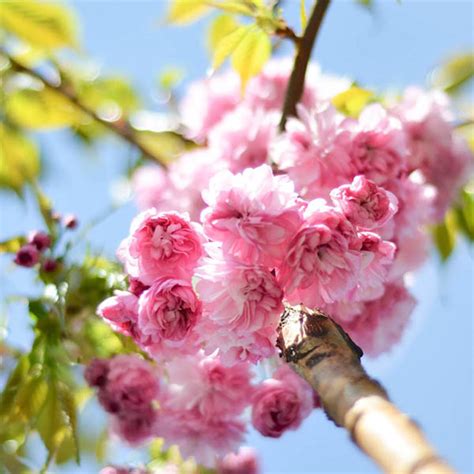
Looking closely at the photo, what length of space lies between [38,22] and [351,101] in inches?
23.4

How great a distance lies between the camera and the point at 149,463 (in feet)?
4.70

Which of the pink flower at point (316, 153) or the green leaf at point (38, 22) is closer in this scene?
the pink flower at point (316, 153)

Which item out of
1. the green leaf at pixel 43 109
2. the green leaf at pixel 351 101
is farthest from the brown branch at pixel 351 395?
the green leaf at pixel 43 109

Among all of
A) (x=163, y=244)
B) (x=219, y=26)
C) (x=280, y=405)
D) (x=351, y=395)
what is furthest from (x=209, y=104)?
(x=351, y=395)

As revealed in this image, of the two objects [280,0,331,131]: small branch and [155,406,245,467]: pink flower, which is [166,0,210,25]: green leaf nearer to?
[280,0,331,131]: small branch

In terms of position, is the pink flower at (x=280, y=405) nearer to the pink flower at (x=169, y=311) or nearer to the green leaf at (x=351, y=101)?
the pink flower at (x=169, y=311)

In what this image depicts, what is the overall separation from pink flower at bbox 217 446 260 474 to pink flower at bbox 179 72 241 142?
1.71 ft

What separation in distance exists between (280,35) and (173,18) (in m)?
0.30

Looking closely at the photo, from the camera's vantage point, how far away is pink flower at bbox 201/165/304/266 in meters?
0.73

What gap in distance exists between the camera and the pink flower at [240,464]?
136 centimetres

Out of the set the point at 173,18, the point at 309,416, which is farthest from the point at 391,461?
the point at 173,18

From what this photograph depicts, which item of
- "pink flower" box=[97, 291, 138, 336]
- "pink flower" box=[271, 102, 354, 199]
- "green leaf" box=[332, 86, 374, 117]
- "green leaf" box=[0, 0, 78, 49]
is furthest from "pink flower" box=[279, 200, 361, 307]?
"green leaf" box=[0, 0, 78, 49]

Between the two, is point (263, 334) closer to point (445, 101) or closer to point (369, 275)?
point (369, 275)

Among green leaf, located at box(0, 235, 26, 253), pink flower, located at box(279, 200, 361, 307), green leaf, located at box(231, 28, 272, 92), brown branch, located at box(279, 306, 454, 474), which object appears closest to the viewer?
brown branch, located at box(279, 306, 454, 474)
